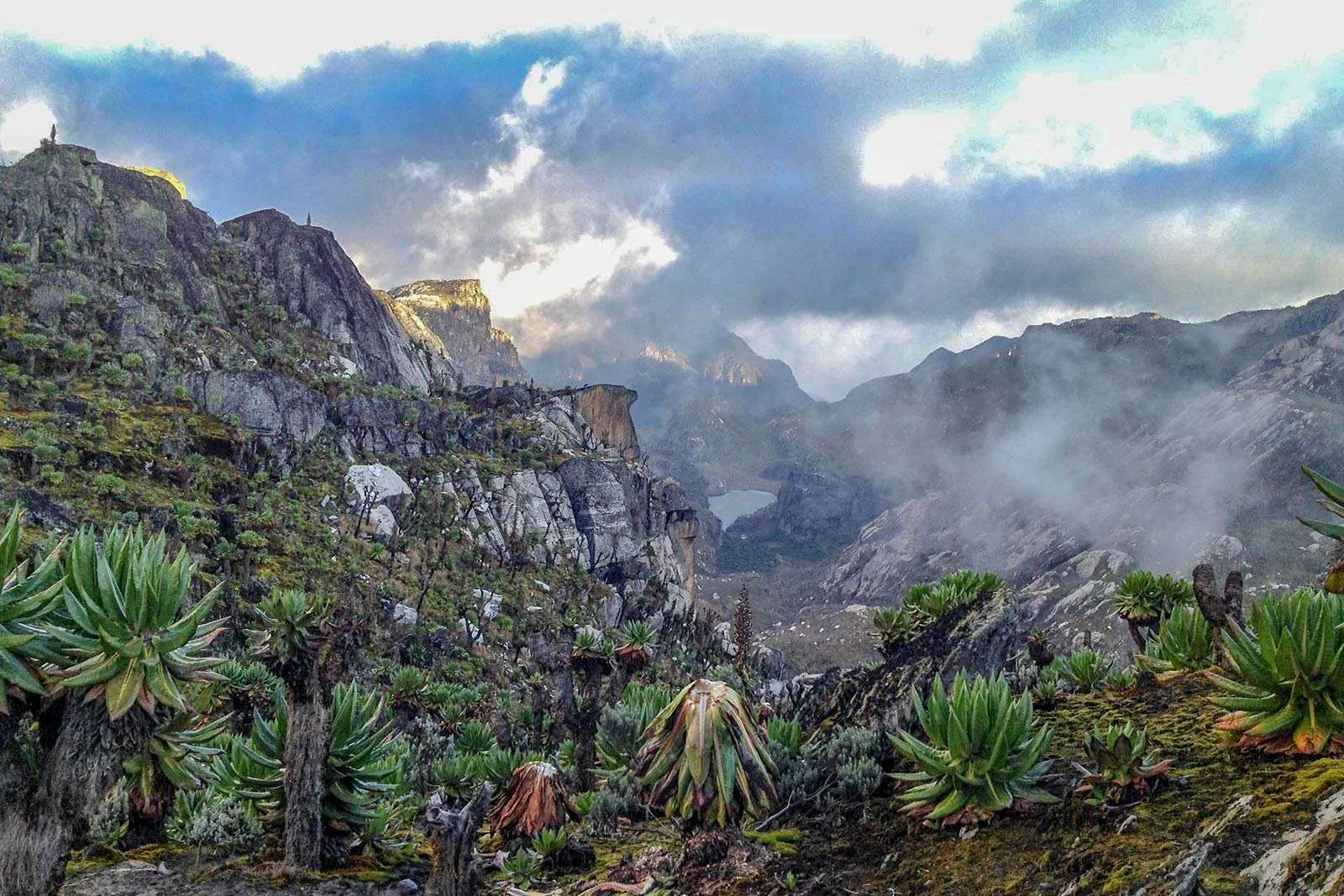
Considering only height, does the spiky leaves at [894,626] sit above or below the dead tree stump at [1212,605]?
below

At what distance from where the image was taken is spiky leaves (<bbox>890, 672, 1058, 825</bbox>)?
208 inches

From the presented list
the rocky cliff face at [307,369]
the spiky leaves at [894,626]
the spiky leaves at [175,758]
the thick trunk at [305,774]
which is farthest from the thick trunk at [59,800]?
the rocky cliff face at [307,369]

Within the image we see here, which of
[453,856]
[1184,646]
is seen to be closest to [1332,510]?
[1184,646]

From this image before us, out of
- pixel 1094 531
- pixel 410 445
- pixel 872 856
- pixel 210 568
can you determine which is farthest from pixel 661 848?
pixel 1094 531

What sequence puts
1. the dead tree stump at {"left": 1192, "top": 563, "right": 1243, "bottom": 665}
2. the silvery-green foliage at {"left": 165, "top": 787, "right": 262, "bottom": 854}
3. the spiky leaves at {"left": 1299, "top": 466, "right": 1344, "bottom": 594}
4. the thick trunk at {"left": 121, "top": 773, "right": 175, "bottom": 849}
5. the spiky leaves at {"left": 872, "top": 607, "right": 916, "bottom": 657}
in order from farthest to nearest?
the spiky leaves at {"left": 872, "top": 607, "right": 916, "bottom": 657} < the dead tree stump at {"left": 1192, "top": 563, "right": 1243, "bottom": 665} < the silvery-green foliage at {"left": 165, "top": 787, "right": 262, "bottom": 854} < the thick trunk at {"left": 121, "top": 773, "right": 175, "bottom": 849} < the spiky leaves at {"left": 1299, "top": 466, "right": 1344, "bottom": 594}

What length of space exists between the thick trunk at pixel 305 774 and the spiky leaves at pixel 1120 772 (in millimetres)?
6037

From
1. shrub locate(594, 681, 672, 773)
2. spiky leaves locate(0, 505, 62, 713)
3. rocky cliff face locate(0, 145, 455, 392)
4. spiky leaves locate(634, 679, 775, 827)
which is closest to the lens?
spiky leaves locate(0, 505, 62, 713)

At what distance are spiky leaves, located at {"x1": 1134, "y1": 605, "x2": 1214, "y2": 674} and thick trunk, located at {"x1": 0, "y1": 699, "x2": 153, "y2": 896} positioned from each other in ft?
32.9

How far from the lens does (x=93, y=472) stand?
43000 millimetres

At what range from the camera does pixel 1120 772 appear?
5.00m

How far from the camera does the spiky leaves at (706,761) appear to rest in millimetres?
5492

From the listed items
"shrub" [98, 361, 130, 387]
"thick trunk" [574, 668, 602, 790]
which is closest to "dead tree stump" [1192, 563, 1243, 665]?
"thick trunk" [574, 668, 602, 790]

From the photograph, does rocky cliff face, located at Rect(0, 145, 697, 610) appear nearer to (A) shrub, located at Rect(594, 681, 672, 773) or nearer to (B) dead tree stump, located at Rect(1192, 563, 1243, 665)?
(A) shrub, located at Rect(594, 681, 672, 773)

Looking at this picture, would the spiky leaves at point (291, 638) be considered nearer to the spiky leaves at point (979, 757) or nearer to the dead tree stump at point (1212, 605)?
the spiky leaves at point (979, 757)
